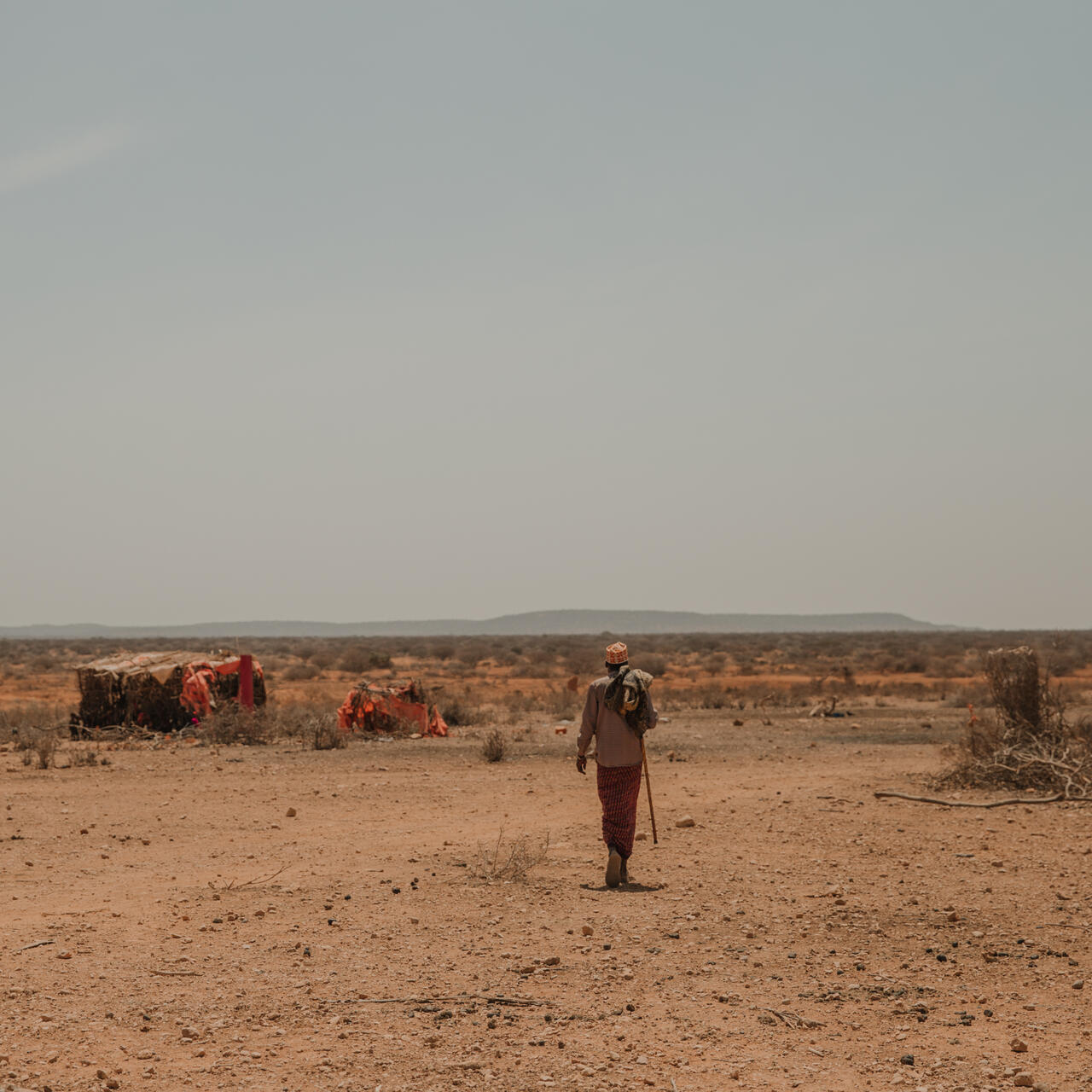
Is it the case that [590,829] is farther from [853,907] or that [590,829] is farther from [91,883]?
[91,883]

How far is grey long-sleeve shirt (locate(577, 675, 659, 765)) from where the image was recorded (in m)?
10.6

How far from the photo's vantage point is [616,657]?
10609 millimetres

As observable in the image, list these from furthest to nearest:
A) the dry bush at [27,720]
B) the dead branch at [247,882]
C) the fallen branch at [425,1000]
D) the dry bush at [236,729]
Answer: the dry bush at [27,720], the dry bush at [236,729], the dead branch at [247,882], the fallen branch at [425,1000]

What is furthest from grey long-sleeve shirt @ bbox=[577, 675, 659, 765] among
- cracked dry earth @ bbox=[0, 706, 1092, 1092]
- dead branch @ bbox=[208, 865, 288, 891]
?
dead branch @ bbox=[208, 865, 288, 891]

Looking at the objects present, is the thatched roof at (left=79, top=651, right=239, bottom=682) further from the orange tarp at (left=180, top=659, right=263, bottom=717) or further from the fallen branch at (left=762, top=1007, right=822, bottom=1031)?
the fallen branch at (left=762, top=1007, right=822, bottom=1031)

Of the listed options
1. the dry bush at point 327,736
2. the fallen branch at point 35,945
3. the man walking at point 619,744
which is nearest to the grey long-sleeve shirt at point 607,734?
the man walking at point 619,744

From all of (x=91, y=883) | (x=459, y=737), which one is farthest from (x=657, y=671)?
Result: (x=91, y=883)

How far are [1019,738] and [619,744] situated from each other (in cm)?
810

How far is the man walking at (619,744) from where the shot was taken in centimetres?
1042

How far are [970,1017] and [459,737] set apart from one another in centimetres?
1833

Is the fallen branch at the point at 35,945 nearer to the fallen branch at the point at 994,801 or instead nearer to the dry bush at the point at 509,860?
the dry bush at the point at 509,860

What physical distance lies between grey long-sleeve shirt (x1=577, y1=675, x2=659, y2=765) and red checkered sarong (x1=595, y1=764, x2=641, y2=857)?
8cm

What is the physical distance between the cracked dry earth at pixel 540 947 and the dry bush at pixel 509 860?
0.44ft

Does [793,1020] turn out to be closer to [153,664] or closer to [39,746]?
[39,746]
